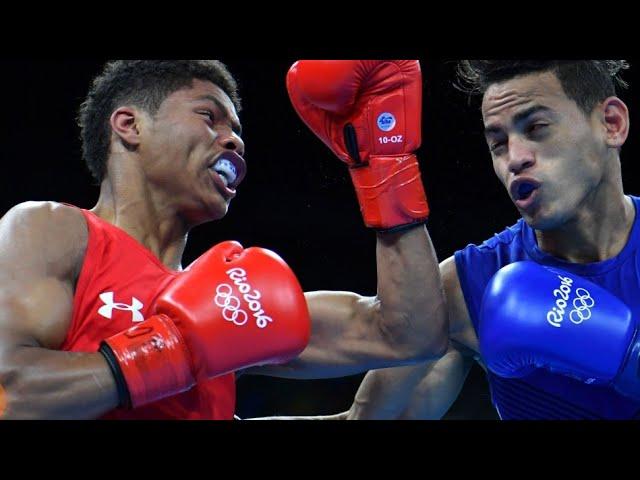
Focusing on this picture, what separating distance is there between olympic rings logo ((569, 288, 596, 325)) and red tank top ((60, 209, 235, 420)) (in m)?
0.95

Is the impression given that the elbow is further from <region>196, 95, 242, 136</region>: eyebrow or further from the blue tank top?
<region>196, 95, 242, 136</region>: eyebrow

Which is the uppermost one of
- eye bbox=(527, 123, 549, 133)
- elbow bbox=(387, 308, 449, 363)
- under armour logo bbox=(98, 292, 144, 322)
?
eye bbox=(527, 123, 549, 133)

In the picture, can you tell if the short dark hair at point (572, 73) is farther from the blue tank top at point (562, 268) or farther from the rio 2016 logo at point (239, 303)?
the rio 2016 logo at point (239, 303)

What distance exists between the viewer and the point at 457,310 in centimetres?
262

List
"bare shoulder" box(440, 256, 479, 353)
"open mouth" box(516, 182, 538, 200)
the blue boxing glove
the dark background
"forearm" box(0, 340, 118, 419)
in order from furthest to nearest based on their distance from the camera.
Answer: the dark background
"bare shoulder" box(440, 256, 479, 353)
"open mouth" box(516, 182, 538, 200)
the blue boxing glove
"forearm" box(0, 340, 118, 419)

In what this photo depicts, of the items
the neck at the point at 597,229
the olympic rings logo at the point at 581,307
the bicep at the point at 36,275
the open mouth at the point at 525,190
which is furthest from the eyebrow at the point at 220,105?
the olympic rings logo at the point at 581,307

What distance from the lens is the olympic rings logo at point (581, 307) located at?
2209mm

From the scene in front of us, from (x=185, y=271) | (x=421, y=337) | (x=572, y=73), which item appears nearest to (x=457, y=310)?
(x=421, y=337)

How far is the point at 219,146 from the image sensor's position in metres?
2.49

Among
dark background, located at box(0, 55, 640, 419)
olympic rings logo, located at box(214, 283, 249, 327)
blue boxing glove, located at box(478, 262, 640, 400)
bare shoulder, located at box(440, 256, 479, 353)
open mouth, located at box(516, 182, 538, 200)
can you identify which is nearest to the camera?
olympic rings logo, located at box(214, 283, 249, 327)

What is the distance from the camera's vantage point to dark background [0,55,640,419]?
179 inches

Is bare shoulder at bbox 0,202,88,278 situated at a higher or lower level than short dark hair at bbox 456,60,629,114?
lower

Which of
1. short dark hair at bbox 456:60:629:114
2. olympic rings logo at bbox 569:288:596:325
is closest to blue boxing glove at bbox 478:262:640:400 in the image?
olympic rings logo at bbox 569:288:596:325

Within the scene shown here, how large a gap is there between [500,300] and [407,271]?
27 cm
